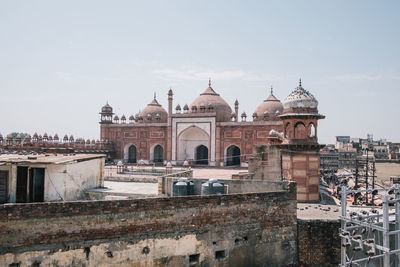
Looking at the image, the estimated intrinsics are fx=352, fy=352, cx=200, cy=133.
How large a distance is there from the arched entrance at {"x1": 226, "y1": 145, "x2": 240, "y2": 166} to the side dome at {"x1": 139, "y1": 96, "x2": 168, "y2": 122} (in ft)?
22.5

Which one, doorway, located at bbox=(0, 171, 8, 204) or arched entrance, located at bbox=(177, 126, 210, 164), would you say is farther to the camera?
arched entrance, located at bbox=(177, 126, 210, 164)

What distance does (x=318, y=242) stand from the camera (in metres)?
9.19

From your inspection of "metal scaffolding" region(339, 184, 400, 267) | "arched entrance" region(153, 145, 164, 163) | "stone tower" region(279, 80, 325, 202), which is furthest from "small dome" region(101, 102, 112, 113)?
"metal scaffolding" region(339, 184, 400, 267)

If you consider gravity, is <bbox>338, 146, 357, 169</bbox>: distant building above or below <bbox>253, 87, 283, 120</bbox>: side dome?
below

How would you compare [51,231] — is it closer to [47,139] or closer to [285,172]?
[285,172]

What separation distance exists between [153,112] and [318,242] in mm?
23147

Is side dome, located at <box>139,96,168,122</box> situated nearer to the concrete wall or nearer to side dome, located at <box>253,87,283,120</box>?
side dome, located at <box>253,87,283,120</box>

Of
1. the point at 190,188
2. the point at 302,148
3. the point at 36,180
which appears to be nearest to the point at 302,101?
the point at 302,148

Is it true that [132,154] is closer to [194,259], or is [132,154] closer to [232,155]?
[232,155]

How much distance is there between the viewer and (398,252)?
6738 mm

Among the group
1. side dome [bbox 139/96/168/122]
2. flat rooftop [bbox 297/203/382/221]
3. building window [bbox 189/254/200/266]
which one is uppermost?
side dome [bbox 139/96/168/122]

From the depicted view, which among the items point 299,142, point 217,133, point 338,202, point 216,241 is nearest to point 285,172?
point 299,142

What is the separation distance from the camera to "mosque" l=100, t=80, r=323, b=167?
81.9 ft

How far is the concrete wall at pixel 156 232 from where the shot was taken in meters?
6.75
